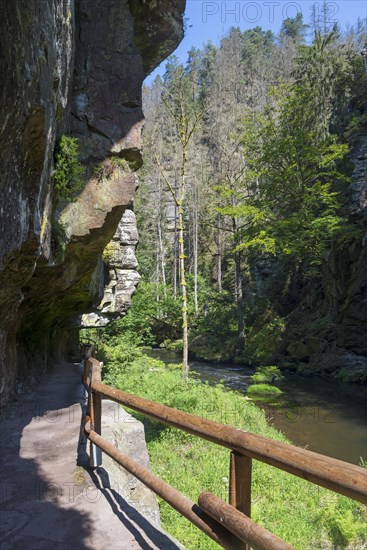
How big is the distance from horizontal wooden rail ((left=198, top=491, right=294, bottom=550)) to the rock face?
2.98 metres

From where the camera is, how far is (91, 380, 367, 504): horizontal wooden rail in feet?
5.59

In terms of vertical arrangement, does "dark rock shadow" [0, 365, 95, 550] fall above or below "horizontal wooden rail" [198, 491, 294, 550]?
below

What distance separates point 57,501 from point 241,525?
2.36 meters

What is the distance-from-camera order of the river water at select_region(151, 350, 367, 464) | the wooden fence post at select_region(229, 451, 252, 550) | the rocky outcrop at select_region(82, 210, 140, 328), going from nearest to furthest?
the wooden fence post at select_region(229, 451, 252, 550)
the river water at select_region(151, 350, 367, 464)
the rocky outcrop at select_region(82, 210, 140, 328)

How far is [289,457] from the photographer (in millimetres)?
1988

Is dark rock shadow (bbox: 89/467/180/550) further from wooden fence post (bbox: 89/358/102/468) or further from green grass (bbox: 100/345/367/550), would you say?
green grass (bbox: 100/345/367/550)

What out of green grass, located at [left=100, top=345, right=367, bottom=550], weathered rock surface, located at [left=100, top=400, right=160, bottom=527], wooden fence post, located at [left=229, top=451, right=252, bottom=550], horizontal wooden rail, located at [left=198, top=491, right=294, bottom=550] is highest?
wooden fence post, located at [left=229, top=451, right=252, bottom=550]

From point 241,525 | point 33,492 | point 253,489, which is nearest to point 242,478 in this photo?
point 241,525

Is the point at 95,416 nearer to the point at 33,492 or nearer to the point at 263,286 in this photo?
the point at 33,492

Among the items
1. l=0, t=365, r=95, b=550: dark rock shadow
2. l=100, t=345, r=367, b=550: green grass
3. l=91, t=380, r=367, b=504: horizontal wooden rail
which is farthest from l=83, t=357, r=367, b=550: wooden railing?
l=100, t=345, r=367, b=550: green grass

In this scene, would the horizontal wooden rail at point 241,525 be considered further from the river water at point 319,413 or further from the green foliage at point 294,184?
the green foliage at point 294,184

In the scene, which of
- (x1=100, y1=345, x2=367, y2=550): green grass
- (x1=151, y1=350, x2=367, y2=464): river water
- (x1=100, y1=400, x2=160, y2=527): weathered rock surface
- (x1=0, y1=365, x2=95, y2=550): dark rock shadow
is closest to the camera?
(x1=0, y1=365, x2=95, y2=550): dark rock shadow

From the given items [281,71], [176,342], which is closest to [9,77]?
[176,342]

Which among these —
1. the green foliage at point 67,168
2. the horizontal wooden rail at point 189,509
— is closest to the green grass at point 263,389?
the green foliage at point 67,168
